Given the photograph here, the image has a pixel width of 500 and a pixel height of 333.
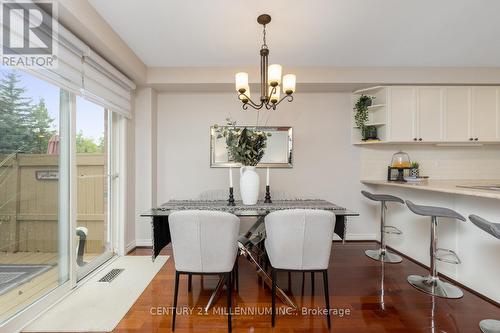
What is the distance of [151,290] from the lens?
2232mm

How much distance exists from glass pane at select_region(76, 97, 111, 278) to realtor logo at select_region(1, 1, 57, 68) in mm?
629

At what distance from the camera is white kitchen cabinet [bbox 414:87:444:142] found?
321 cm

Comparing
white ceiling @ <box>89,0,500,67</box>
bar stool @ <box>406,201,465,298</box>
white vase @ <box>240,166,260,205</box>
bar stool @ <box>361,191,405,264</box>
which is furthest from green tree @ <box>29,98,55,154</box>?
bar stool @ <box>361,191,405,264</box>

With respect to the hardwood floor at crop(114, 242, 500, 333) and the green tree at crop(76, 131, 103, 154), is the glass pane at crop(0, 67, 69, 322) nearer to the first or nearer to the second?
the green tree at crop(76, 131, 103, 154)

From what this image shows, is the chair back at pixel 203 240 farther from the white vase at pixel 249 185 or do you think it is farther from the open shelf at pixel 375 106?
the open shelf at pixel 375 106

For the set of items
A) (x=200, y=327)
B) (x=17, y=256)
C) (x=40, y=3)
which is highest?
(x=40, y=3)

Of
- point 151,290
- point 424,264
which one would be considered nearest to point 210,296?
point 151,290

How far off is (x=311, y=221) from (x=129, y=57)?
8.67ft

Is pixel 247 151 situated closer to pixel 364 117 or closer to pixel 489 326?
pixel 364 117

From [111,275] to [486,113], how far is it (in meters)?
5.21

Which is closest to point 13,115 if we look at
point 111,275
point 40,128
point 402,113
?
point 40,128

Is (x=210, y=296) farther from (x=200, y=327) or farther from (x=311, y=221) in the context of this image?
(x=311, y=221)

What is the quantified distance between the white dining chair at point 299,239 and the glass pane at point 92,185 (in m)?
2.03

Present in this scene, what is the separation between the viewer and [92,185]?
2.60 m
